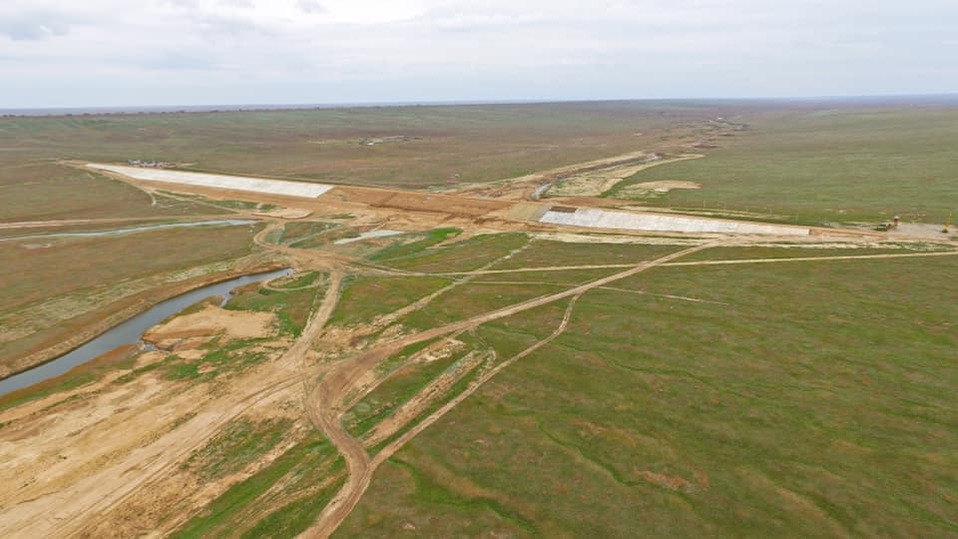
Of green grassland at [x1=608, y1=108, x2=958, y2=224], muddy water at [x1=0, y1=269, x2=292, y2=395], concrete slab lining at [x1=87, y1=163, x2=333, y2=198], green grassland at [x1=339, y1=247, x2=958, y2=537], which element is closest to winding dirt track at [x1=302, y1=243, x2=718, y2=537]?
green grassland at [x1=339, y1=247, x2=958, y2=537]

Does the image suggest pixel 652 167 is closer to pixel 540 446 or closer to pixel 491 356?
pixel 491 356

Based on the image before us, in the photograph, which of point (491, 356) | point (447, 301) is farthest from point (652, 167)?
point (491, 356)

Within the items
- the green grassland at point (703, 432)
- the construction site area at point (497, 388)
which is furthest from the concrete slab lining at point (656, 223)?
the green grassland at point (703, 432)

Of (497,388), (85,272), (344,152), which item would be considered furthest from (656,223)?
(344,152)

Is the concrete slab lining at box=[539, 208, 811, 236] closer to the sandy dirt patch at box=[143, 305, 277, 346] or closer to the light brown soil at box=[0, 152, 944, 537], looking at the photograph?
the light brown soil at box=[0, 152, 944, 537]

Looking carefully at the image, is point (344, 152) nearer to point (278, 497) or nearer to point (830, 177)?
point (830, 177)

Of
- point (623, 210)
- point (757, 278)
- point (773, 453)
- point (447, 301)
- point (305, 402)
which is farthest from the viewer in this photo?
point (623, 210)
